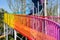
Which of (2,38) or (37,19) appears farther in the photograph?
(2,38)

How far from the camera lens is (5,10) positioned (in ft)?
73.4

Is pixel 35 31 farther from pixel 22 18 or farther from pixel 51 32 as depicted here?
pixel 22 18

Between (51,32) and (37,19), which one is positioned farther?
(37,19)

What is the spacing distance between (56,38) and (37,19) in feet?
6.40

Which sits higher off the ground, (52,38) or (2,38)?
(52,38)

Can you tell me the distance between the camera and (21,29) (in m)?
10.8

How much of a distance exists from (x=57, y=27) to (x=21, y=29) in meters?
4.98

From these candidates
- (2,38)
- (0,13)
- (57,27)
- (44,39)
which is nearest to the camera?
(57,27)

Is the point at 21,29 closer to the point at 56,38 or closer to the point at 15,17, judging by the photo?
the point at 15,17

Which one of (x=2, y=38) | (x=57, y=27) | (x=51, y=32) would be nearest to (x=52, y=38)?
(x=51, y=32)

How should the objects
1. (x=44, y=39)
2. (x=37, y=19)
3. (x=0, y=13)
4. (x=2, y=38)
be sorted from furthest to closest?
(x=0, y=13) < (x=2, y=38) < (x=37, y=19) < (x=44, y=39)

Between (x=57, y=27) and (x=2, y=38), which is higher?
(x=57, y=27)

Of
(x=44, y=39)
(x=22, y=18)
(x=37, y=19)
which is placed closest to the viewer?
(x=44, y=39)

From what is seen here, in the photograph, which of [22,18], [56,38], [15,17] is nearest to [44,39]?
[56,38]
